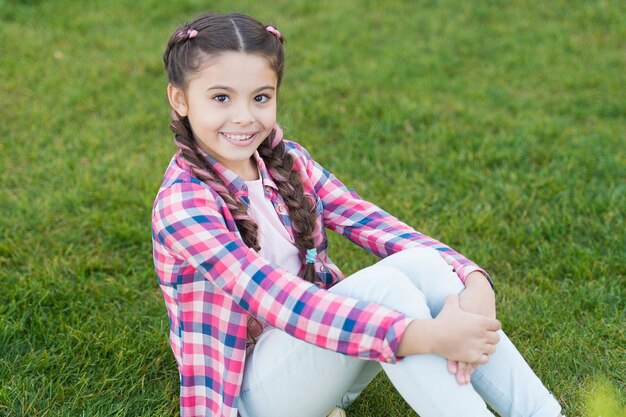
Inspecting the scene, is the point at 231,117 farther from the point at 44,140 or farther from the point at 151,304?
the point at 44,140

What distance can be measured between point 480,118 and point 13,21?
3296mm

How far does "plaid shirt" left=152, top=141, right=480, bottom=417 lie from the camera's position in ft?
5.90

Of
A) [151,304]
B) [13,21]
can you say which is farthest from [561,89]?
[13,21]

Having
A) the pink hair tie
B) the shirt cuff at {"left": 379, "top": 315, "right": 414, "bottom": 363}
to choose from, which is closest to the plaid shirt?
the shirt cuff at {"left": 379, "top": 315, "right": 414, "bottom": 363}

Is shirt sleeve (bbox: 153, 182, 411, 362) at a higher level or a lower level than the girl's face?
lower

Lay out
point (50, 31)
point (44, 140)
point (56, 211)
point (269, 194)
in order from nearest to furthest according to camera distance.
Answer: point (269, 194), point (56, 211), point (44, 140), point (50, 31)

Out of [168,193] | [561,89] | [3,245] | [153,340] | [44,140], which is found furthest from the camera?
[561,89]

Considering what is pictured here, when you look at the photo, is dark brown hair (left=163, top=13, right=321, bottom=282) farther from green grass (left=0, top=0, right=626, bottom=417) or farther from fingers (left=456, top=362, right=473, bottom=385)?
green grass (left=0, top=0, right=626, bottom=417)

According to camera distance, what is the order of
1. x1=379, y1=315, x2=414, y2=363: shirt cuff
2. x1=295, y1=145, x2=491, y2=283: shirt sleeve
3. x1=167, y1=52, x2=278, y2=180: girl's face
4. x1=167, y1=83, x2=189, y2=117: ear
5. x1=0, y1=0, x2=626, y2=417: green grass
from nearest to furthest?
x1=379, y1=315, x2=414, y2=363: shirt cuff < x1=167, y1=52, x2=278, y2=180: girl's face < x1=167, y1=83, x2=189, y2=117: ear < x1=295, y1=145, x2=491, y2=283: shirt sleeve < x1=0, y1=0, x2=626, y2=417: green grass

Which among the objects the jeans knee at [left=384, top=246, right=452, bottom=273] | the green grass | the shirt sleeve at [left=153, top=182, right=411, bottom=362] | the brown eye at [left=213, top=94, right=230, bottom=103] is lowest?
the green grass

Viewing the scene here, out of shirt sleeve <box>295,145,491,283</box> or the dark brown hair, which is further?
shirt sleeve <box>295,145,491,283</box>

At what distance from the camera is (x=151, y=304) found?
9.64 feet

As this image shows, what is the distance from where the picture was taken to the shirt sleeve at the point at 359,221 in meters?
2.29

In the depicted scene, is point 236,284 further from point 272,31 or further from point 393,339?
point 272,31
